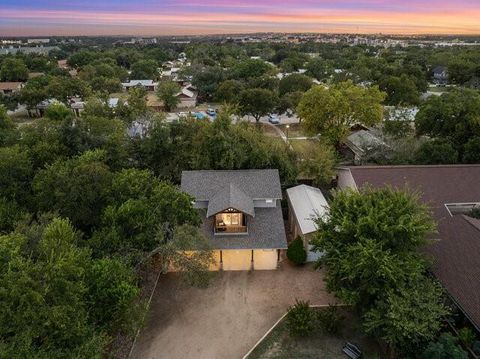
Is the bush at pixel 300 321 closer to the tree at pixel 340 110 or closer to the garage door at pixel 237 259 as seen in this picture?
the garage door at pixel 237 259

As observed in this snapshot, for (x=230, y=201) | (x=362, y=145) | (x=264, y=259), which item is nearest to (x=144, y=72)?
(x=362, y=145)

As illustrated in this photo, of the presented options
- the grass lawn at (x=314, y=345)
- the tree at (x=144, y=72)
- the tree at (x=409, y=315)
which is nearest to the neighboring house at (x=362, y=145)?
the grass lawn at (x=314, y=345)

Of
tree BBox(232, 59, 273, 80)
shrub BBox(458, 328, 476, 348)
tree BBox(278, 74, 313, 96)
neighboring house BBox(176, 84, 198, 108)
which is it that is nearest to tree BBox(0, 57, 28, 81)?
neighboring house BBox(176, 84, 198, 108)

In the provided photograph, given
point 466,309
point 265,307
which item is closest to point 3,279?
point 265,307

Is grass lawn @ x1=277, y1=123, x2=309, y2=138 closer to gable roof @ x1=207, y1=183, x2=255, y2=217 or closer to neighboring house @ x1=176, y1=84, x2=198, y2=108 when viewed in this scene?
neighboring house @ x1=176, y1=84, x2=198, y2=108

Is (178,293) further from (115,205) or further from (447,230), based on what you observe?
(447,230)

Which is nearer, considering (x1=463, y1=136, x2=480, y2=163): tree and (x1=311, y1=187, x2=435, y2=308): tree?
(x1=311, y1=187, x2=435, y2=308): tree
